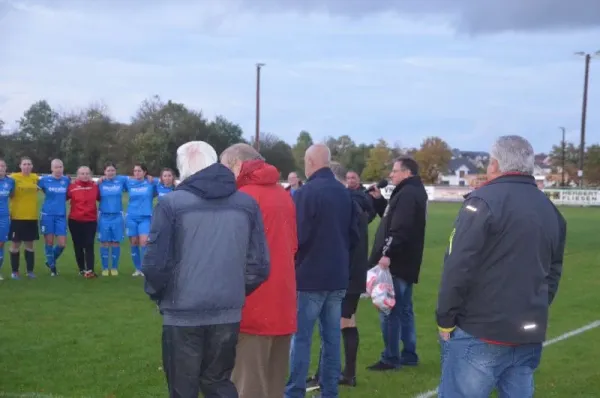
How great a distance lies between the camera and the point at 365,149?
328 feet

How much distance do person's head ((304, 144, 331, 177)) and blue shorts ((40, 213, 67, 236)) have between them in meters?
8.20

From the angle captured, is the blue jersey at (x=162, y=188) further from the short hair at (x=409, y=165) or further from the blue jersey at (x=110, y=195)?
the short hair at (x=409, y=165)

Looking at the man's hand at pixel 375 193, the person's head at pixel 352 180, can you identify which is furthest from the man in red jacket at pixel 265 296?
the man's hand at pixel 375 193

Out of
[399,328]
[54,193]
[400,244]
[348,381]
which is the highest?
[54,193]

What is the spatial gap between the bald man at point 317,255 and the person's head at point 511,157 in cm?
184

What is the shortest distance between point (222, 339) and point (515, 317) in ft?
5.44

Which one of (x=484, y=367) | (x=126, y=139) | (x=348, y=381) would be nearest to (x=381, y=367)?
(x=348, y=381)

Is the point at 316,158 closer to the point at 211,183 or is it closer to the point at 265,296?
the point at 265,296

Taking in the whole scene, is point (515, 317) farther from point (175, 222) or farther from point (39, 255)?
point (39, 255)

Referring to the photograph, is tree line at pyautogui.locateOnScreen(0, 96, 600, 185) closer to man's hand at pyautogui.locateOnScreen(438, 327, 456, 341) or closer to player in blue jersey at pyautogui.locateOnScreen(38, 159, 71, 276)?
player in blue jersey at pyautogui.locateOnScreen(38, 159, 71, 276)

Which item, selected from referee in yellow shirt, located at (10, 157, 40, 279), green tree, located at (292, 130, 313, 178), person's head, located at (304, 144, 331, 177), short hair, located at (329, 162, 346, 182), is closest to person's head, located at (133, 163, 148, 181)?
referee in yellow shirt, located at (10, 157, 40, 279)

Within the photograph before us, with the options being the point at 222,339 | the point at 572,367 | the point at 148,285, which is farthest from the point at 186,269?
the point at 572,367

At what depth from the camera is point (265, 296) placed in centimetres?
480

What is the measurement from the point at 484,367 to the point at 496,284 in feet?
1.51
